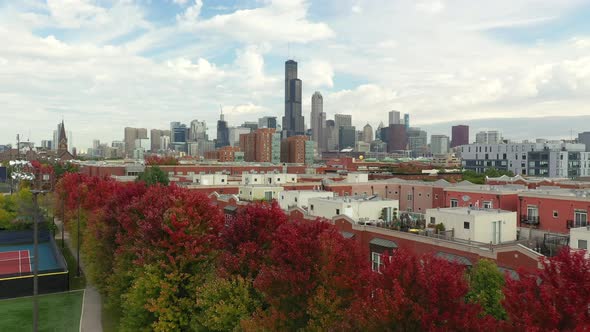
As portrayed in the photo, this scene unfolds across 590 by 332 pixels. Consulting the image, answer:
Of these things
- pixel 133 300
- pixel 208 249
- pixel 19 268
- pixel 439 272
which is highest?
pixel 439 272

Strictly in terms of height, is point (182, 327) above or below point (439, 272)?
below

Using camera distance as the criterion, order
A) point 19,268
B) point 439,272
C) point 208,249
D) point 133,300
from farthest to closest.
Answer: point 19,268
point 208,249
point 133,300
point 439,272

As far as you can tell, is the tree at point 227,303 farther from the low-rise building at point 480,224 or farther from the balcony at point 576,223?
the balcony at point 576,223

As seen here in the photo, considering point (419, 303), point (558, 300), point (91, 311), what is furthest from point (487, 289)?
point (91, 311)

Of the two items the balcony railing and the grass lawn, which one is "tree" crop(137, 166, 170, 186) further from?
the balcony railing

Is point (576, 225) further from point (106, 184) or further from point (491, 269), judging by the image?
point (106, 184)

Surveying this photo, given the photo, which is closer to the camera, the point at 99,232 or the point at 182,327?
the point at 182,327

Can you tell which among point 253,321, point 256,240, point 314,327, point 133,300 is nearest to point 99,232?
point 133,300

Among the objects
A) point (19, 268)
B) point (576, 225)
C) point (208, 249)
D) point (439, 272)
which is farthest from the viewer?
point (19, 268)
